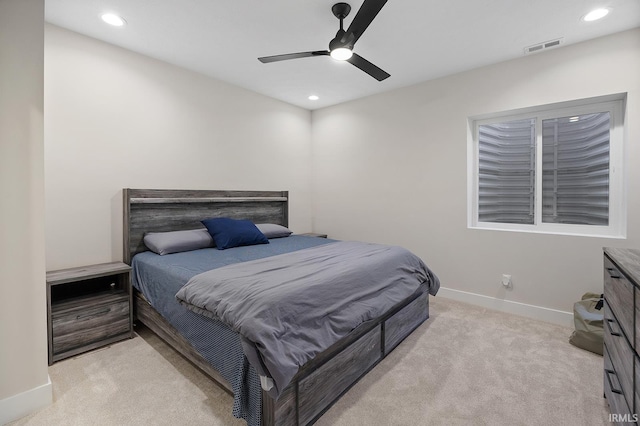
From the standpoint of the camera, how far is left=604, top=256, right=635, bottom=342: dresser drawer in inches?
50.2

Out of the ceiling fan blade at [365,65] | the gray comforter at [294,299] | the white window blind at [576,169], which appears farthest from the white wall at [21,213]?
the white window blind at [576,169]

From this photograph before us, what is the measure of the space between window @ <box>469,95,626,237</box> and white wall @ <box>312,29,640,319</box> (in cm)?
17

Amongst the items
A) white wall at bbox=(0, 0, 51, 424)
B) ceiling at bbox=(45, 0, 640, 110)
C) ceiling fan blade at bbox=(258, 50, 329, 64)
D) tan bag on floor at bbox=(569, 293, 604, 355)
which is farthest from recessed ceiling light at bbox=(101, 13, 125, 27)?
tan bag on floor at bbox=(569, 293, 604, 355)

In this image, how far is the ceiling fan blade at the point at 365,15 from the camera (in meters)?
1.71

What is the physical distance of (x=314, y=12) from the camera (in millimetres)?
2322

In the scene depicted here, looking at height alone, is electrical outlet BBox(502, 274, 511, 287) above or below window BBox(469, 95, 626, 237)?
below

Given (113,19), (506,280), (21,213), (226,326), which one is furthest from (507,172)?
(21,213)

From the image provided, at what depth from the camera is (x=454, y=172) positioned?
354 centimetres

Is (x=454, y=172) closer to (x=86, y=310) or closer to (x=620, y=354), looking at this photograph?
(x=620, y=354)

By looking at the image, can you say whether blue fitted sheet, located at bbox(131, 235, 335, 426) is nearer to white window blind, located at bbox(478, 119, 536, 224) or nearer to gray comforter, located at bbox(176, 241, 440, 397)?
gray comforter, located at bbox(176, 241, 440, 397)

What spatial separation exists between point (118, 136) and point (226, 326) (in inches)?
92.4

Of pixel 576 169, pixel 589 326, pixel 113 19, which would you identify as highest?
pixel 113 19

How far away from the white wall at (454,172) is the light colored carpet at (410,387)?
78 cm

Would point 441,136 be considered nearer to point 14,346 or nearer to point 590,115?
point 590,115
